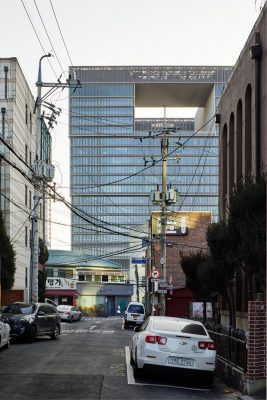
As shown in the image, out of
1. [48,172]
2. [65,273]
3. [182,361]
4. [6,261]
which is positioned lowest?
[65,273]

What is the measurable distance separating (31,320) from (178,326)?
10533mm

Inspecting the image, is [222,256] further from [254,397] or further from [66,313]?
[66,313]

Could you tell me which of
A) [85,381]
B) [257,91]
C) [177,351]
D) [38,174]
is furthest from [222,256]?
[38,174]

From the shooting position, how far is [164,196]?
1481 inches

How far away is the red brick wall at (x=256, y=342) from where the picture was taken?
36.3 ft

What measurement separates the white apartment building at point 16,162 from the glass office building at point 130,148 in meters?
7.35

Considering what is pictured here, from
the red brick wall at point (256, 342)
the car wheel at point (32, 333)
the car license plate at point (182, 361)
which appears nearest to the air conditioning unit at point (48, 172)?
the car wheel at point (32, 333)

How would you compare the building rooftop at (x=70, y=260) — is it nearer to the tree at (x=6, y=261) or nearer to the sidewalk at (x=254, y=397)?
the tree at (x=6, y=261)

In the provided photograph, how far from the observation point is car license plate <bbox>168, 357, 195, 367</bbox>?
1230cm

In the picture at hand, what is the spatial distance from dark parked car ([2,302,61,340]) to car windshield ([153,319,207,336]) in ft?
32.2

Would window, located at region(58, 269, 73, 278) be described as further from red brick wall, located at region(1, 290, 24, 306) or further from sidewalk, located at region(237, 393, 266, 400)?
sidewalk, located at region(237, 393, 266, 400)

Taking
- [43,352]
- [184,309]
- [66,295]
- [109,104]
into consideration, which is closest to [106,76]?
[109,104]

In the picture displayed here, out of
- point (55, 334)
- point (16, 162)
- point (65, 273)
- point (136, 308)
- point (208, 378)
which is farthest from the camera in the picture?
point (65, 273)

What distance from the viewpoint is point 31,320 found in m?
22.4
